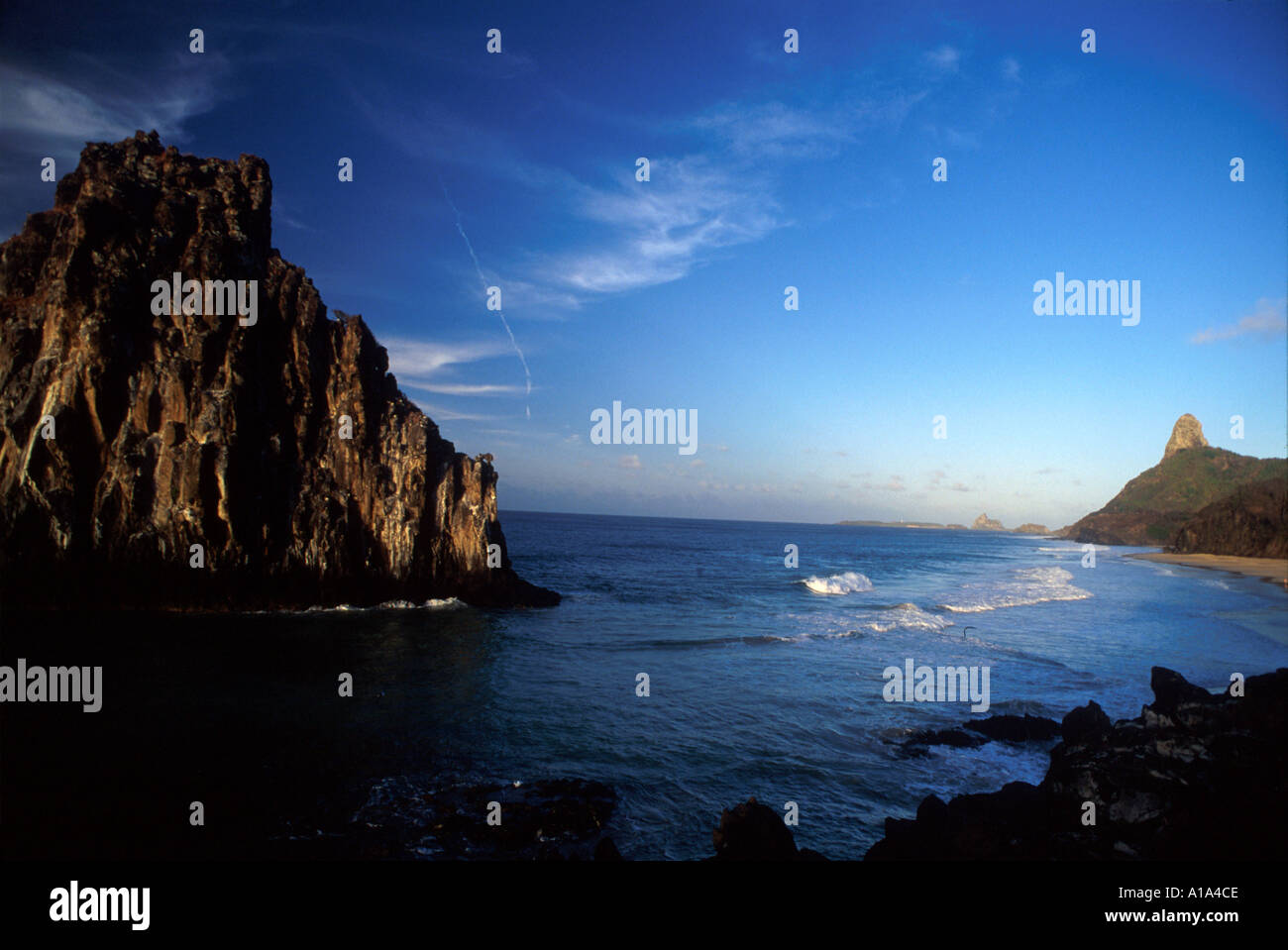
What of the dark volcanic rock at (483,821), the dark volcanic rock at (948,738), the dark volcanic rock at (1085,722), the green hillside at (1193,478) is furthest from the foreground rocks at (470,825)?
the green hillside at (1193,478)

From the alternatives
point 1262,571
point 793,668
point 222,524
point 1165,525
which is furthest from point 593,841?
point 1165,525

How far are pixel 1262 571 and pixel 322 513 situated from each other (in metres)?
95.3

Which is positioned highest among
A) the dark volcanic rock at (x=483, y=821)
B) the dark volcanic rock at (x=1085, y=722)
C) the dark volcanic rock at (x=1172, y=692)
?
the dark volcanic rock at (x=1172, y=692)

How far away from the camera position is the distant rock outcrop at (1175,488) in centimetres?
12925

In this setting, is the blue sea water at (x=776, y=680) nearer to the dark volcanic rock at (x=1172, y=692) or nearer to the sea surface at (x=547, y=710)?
the sea surface at (x=547, y=710)

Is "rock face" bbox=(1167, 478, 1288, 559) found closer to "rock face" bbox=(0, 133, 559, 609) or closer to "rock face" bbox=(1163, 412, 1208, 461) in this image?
"rock face" bbox=(1163, 412, 1208, 461)

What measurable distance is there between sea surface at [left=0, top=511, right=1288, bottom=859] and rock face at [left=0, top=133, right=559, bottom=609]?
252cm

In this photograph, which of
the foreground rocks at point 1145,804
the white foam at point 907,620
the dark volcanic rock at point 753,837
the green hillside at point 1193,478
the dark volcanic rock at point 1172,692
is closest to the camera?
the dark volcanic rock at point 753,837

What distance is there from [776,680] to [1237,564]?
8916cm

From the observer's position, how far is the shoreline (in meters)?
61.3

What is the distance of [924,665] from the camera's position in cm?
2564

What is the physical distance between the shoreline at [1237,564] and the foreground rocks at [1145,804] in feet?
213

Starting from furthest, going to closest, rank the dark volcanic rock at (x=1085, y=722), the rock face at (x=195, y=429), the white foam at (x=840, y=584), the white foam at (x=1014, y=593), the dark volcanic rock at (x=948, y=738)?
1. the white foam at (x=840, y=584)
2. the white foam at (x=1014, y=593)
3. the rock face at (x=195, y=429)
4. the dark volcanic rock at (x=948, y=738)
5. the dark volcanic rock at (x=1085, y=722)
